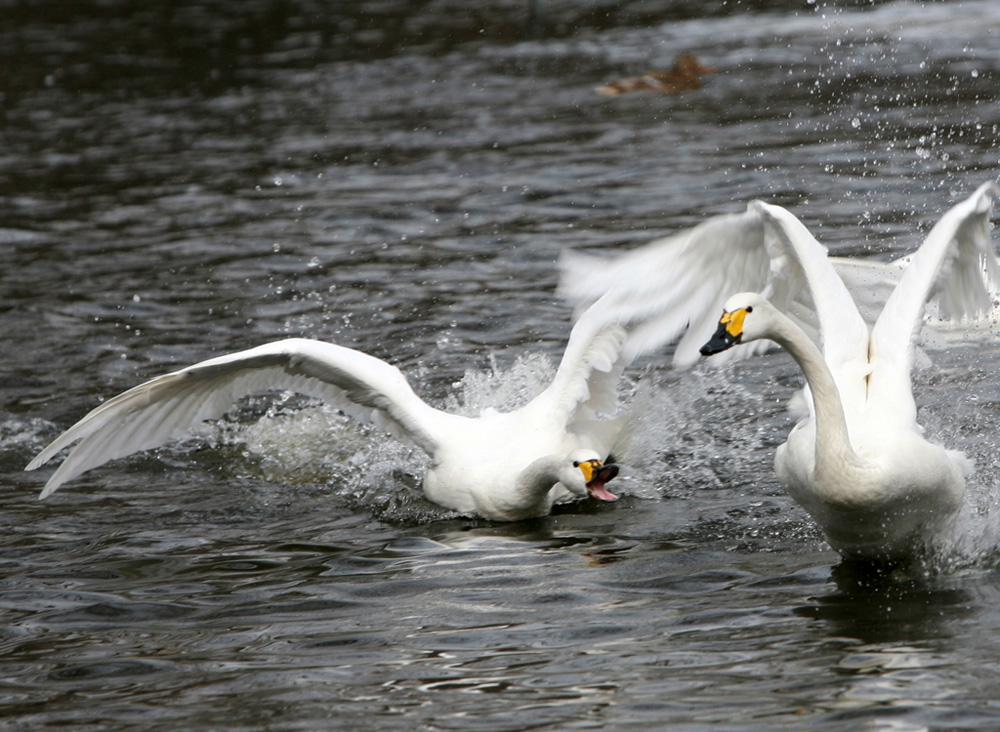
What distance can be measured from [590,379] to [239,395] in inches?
78.9

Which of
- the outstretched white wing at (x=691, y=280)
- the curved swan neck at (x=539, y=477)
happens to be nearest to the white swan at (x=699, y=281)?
the outstretched white wing at (x=691, y=280)

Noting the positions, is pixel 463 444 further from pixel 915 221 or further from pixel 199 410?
pixel 915 221

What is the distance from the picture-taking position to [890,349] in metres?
6.57

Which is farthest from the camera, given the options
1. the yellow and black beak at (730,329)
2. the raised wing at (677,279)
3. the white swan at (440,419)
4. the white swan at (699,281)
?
the white swan at (440,419)

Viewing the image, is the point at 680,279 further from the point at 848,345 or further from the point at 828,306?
the point at 848,345

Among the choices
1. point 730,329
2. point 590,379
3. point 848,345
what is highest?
point 730,329

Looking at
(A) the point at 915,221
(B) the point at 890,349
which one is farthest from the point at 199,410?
(A) the point at 915,221

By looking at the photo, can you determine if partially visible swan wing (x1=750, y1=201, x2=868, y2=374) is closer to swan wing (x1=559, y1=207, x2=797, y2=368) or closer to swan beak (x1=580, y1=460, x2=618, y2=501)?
swan wing (x1=559, y1=207, x2=797, y2=368)

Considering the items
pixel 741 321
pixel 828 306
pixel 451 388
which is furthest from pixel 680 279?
pixel 451 388

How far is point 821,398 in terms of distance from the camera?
589 centimetres

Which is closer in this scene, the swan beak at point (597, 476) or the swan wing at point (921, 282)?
the swan wing at point (921, 282)

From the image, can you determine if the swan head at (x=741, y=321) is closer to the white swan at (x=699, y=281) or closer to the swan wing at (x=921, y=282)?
the swan wing at (x=921, y=282)

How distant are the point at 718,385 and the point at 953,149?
6063 millimetres

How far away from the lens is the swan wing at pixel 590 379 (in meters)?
7.65
